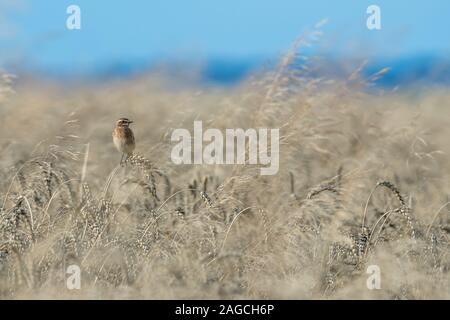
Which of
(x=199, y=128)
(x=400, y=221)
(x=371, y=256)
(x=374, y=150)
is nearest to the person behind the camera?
(x=371, y=256)

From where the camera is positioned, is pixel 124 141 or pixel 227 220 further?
pixel 124 141

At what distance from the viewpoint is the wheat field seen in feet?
15.0

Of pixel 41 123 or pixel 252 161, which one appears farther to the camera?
pixel 41 123

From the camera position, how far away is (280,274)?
476 centimetres

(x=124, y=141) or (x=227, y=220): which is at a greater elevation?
(x=124, y=141)

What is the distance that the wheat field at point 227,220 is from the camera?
456cm

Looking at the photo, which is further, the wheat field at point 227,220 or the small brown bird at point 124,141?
the small brown bird at point 124,141

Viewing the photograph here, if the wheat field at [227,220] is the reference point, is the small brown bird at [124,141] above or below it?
above

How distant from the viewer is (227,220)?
5160 millimetres
